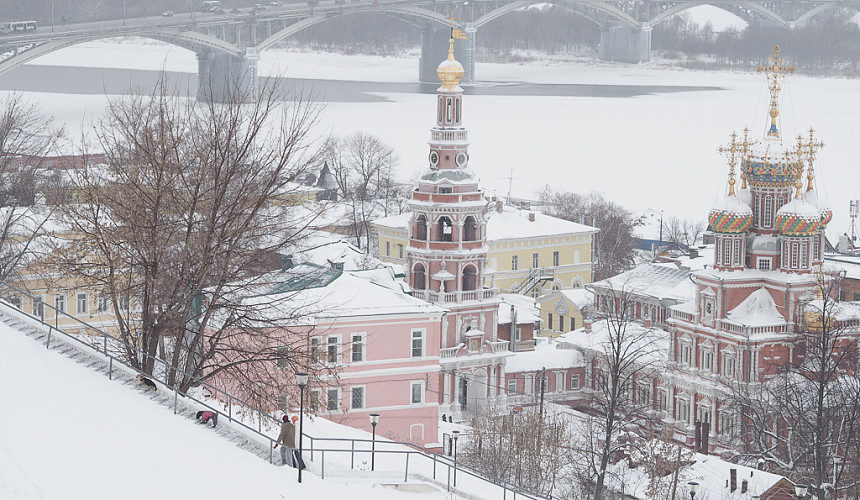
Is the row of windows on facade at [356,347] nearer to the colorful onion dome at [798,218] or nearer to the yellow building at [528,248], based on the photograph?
the colorful onion dome at [798,218]

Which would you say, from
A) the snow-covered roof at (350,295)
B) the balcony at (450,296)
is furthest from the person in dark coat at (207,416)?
the balcony at (450,296)

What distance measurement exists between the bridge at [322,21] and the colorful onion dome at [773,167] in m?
31.9

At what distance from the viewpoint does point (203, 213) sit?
18594 mm

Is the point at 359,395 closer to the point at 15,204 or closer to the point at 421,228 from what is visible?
the point at 15,204

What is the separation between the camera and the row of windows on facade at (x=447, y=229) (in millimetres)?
32344

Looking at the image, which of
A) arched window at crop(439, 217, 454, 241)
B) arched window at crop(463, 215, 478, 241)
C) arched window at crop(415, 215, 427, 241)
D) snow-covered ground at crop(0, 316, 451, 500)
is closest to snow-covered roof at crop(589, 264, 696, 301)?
arched window at crop(463, 215, 478, 241)

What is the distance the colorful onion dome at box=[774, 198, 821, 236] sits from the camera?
2952 centimetres

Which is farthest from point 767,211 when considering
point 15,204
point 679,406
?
point 15,204

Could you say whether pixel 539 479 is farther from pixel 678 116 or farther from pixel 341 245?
pixel 678 116

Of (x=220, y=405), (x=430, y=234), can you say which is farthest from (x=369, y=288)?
(x=220, y=405)

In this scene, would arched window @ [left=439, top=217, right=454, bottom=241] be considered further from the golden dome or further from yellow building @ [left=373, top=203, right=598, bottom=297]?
yellow building @ [left=373, top=203, right=598, bottom=297]

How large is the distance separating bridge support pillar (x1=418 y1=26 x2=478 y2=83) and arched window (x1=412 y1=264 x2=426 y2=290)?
6741 cm

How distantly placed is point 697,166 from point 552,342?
103 ft

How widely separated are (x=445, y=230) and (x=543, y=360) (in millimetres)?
3483
